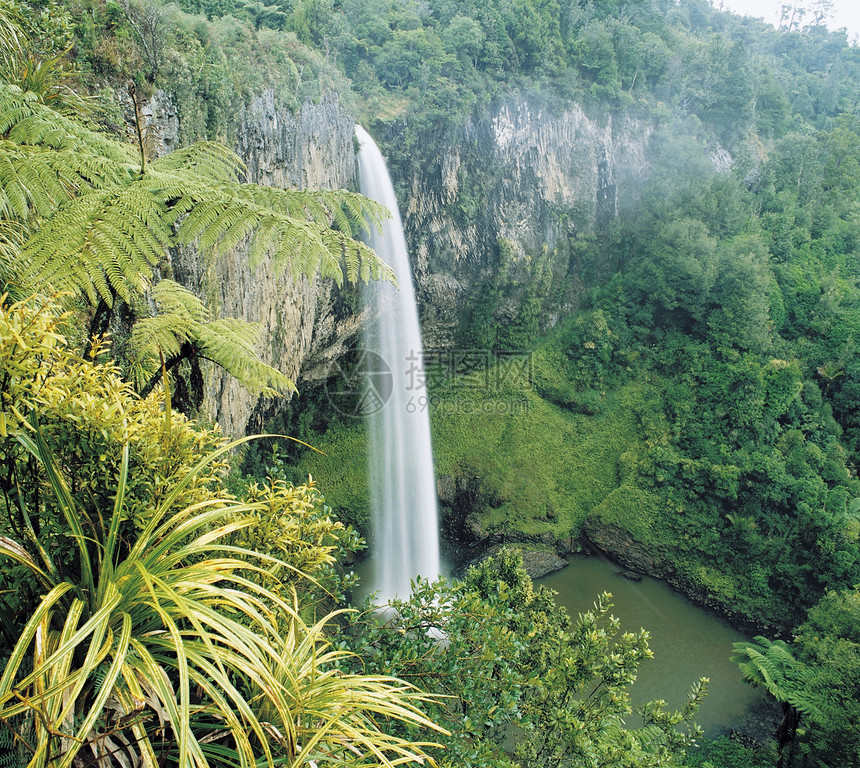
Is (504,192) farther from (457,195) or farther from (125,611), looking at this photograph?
(125,611)

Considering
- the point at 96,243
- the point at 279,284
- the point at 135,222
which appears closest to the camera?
the point at 96,243

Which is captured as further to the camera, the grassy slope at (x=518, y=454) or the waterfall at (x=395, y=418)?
the grassy slope at (x=518, y=454)

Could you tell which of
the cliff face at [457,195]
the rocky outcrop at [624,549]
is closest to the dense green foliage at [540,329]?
the rocky outcrop at [624,549]

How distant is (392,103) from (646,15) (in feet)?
37.2

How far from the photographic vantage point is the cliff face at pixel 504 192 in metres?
13.9

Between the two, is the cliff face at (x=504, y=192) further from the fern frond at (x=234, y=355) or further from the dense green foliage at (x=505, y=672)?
the fern frond at (x=234, y=355)

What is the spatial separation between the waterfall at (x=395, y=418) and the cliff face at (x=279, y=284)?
1.04 m

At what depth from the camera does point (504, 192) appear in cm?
1479

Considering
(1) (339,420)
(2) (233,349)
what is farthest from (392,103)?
(2) (233,349)

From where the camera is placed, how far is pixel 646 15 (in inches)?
734

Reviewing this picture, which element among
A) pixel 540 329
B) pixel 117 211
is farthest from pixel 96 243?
pixel 540 329

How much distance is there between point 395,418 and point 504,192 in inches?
271

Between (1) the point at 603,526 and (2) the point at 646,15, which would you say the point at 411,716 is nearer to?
(1) the point at 603,526

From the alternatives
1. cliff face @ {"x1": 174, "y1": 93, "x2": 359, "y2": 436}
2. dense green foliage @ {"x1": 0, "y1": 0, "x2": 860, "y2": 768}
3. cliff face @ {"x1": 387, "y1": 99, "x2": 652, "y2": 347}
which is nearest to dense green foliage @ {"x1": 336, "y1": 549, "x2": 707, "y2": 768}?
dense green foliage @ {"x1": 0, "y1": 0, "x2": 860, "y2": 768}
